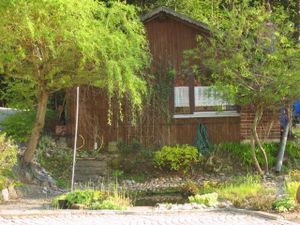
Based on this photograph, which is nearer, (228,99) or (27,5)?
(27,5)

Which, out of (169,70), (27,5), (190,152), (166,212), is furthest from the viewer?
A: (169,70)

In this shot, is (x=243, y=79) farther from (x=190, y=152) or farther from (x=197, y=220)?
(x=197, y=220)

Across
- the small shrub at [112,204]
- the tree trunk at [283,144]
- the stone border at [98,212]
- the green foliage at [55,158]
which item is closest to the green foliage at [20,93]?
the green foliage at [55,158]

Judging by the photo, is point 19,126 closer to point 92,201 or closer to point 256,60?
point 256,60

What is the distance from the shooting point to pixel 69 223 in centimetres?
990

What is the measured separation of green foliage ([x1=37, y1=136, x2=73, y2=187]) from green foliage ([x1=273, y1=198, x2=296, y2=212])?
6896 millimetres

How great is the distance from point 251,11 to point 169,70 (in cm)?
401

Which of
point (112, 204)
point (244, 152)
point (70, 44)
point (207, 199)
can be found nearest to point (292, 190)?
point (207, 199)

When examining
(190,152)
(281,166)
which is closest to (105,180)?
(190,152)

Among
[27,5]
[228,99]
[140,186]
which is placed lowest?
[140,186]

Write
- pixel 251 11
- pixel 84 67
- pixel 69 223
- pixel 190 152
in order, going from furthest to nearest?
pixel 190 152 → pixel 251 11 → pixel 84 67 → pixel 69 223

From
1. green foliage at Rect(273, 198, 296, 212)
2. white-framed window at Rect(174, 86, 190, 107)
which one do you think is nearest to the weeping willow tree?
green foliage at Rect(273, 198, 296, 212)

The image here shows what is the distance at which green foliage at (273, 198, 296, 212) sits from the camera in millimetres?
10940

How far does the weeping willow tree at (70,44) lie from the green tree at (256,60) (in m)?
2.63
